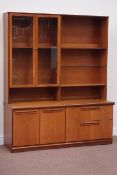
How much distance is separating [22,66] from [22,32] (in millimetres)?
545

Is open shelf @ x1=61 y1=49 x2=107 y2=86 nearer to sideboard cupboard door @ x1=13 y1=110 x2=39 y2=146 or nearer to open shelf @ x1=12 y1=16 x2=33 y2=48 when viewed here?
open shelf @ x1=12 y1=16 x2=33 y2=48

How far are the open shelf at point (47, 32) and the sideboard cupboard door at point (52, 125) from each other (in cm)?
108

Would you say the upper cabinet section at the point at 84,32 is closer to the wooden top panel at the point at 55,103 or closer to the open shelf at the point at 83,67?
the open shelf at the point at 83,67

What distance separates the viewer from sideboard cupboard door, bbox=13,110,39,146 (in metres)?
5.21

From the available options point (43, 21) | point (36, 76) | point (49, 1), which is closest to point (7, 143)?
point (36, 76)

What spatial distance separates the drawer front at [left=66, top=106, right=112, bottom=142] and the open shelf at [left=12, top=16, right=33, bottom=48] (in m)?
1.25

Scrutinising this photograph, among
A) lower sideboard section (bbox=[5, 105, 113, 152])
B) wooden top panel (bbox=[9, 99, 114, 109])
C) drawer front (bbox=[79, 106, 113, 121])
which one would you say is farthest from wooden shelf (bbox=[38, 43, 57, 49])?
drawer front (bbox=[79, 106, 113, 121])

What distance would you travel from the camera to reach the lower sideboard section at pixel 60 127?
17.2ft

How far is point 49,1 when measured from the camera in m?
5.83

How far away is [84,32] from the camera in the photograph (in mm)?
6043

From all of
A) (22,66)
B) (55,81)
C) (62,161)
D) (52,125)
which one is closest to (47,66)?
(55,81)

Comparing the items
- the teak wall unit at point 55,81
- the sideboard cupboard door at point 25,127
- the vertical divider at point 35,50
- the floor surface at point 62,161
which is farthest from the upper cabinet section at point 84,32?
the floor surface at point 62,161

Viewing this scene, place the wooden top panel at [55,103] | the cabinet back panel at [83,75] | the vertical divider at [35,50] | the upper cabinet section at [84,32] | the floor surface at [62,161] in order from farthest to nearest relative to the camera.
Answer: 1. the cabinet back panel at [83,75]
2. the upper cabinet section at [84,32]
3. the vertical divider at [35,50]
4. the wooden top panel at [55,103]
5. the floor surface at [62,161]

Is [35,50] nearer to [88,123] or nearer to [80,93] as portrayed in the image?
[80,93]
